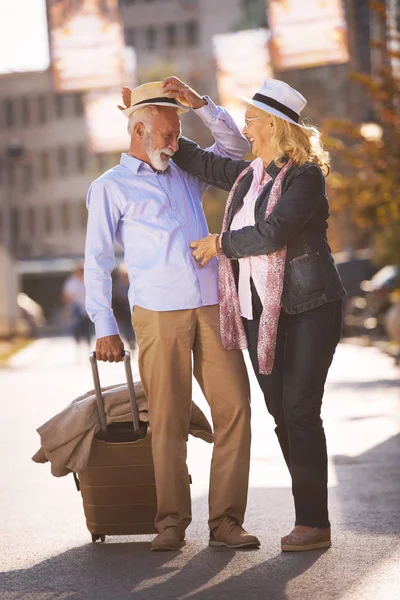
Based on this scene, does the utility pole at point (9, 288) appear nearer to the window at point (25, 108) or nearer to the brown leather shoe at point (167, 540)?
the brown leather shoe at point (167, 540)

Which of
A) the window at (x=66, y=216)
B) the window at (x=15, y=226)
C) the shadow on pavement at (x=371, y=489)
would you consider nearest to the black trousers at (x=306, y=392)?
the shadow on pavement at (x=371, y=489)

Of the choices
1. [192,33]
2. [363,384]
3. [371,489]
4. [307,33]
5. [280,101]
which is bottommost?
[363,384]

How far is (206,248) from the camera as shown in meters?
7.52

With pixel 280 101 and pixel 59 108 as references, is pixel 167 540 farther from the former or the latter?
pixel 59 108

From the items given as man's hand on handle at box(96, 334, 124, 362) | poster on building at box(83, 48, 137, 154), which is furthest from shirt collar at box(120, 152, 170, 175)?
poster on building at box(83, 48, 137, 154)

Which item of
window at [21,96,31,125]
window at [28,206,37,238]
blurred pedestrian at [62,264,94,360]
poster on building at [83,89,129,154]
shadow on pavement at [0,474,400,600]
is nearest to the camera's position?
shadow on pavement at [0,474,400,600]

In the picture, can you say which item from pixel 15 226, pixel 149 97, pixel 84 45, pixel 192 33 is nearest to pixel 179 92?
pixel 149 97

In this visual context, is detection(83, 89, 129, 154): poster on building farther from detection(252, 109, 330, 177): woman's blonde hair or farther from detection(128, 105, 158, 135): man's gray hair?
detection(252, 109, 330, 177): woman's blonde hair

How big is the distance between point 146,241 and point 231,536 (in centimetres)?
138

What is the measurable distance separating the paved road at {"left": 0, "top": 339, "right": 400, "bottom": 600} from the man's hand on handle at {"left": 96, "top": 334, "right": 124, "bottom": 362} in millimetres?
876

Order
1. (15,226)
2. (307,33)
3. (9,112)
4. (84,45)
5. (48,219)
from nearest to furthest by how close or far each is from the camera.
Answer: (307,33) < (84,45) < (48,219) < (15,226) < (9,112)

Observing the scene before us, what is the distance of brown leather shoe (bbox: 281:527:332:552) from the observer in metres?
7.39

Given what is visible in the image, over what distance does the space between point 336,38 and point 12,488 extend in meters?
26.4

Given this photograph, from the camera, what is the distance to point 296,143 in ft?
24.5
